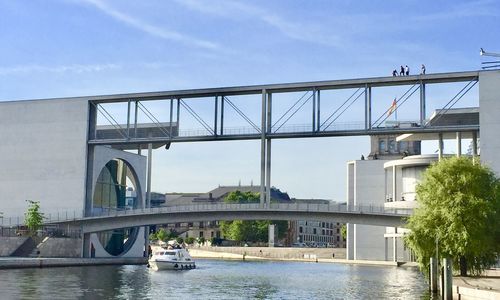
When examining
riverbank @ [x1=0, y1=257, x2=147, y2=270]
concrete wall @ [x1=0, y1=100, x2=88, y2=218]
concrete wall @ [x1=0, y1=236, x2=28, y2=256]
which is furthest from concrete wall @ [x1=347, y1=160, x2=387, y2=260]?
concrete wall @ [x1=0, y1=236, x2=28, y2=256]

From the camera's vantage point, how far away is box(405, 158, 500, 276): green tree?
4506 cm

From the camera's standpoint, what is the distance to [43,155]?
91.9 meters

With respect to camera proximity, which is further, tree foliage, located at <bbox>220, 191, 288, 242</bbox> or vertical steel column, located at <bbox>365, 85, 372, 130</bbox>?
tree foliage, located at <bbox>220, 191, 288, 242</bbox>

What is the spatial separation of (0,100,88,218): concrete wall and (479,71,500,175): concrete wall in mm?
46294

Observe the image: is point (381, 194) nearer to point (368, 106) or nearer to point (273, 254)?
point (273, 254)

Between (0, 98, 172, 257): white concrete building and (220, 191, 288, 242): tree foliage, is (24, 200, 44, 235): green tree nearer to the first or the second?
(0, 98, 172, 257): white concrete building

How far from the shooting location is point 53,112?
302 feet

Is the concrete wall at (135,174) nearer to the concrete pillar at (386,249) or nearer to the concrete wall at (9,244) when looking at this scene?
the concrete wall at (9,244)

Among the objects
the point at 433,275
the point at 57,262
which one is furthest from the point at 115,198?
the point at 433,275

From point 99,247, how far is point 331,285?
44.8 metres

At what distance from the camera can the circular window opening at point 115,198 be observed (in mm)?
96938

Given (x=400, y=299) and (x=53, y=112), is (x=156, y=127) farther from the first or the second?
(x=400, y=299)

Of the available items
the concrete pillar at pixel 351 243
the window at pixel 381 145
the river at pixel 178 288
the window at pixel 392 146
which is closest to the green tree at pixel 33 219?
the river at pixel 178 288

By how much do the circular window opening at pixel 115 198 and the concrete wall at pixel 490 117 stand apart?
47468 millimetres
